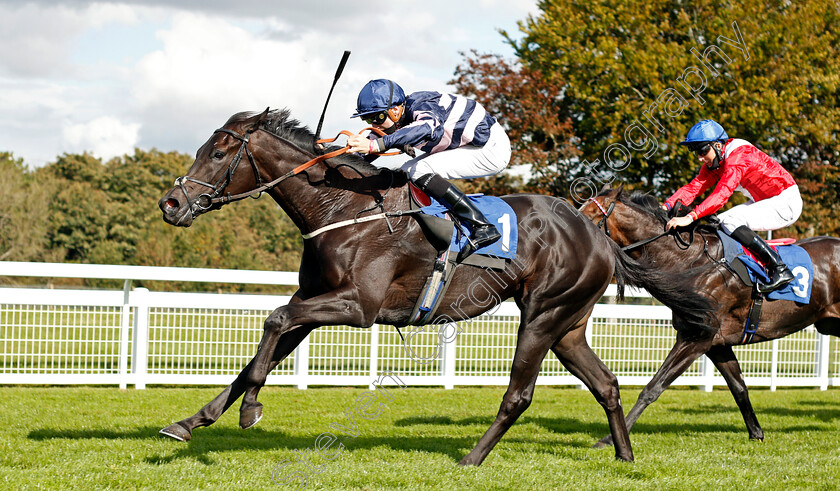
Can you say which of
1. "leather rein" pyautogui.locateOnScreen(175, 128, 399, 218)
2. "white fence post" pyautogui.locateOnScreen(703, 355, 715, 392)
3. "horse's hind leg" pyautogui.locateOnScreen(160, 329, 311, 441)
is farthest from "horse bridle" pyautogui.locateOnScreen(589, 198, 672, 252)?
"white fence post" pyautogui.locateOnScreen(703, 355, 715, 392)

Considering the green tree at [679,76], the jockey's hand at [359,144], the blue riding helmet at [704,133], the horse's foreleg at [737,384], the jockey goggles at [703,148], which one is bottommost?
the horse's foreleg at [737,384]

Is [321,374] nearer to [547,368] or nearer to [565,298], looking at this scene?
[547,368]

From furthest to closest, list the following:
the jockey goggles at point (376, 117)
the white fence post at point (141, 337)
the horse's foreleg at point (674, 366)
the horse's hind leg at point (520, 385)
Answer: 1. the white fence post at point (141, 337)
2. the horse's foreleg at point (674, 366)
3. the horse's hind leg at point (520, 385)
4. the jockey goggles at point (376, 117)

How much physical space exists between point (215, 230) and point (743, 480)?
107 ft

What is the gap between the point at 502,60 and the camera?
19344 mm

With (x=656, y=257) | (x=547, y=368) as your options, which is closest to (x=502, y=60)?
(x=547, y=368)

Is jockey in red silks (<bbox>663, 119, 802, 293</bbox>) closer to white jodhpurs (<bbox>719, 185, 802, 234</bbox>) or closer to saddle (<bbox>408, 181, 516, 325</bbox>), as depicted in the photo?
white jodhpurs (<bbox>719, 185, 802, 234</bbox>)

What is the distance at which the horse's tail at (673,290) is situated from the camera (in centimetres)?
545

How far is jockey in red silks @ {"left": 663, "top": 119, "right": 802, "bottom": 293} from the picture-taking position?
5.96 m

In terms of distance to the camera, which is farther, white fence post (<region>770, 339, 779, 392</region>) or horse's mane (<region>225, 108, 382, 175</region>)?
white fence post (<region>770, 339, 779, 392</region>)

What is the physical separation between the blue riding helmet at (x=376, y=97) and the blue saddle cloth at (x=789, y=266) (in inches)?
119

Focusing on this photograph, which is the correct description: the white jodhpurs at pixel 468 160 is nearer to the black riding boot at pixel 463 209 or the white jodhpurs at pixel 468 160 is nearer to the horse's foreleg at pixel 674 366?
the black riding boot at pixel 463 209

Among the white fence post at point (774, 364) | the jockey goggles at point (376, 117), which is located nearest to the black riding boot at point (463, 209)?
the jockey goggles at point (376, 117)

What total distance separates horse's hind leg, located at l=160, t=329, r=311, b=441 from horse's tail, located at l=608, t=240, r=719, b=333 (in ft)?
7.38
